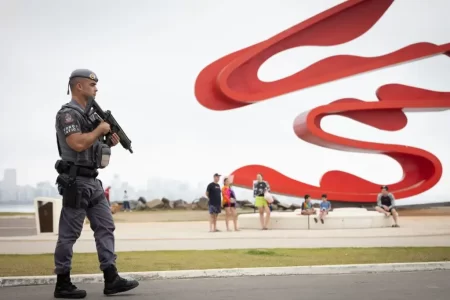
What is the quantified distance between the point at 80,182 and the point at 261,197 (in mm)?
13796

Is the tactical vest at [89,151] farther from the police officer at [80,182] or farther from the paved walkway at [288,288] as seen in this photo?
the paved walkway at [288,288]

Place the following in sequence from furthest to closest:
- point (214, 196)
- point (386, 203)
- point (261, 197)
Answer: point (386, 203), point (261, 197), point (214, 196)

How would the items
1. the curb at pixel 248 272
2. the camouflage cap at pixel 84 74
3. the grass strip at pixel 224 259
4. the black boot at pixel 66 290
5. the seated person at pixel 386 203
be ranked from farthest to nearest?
the seated person at pixel 386 203, the grass strip at pixel 224 259, the curb at pixel 248 272, the camouflage cap at pixel 84 74, the black boot at pixel 66 290

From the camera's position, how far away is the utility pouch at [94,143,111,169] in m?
6.83

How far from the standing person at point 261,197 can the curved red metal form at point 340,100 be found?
3.78 m

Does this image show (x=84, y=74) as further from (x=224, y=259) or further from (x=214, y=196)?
(x=214, y=196)

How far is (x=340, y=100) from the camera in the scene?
2553 cm

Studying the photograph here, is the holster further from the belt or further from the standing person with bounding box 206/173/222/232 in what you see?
the standing person with bounding box 206/173/222/232

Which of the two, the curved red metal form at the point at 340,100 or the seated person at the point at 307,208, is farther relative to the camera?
the curved red metal form at the point at 340,100

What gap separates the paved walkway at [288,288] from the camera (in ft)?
23.2

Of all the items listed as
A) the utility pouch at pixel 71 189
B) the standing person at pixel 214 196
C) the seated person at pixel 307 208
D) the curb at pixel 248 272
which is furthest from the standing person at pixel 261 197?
the utility pouch at pixel 71 189

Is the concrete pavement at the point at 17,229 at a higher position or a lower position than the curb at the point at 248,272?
higher

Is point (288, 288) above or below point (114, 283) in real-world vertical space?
below

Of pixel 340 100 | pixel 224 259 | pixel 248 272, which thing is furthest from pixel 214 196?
pixel 248 272
